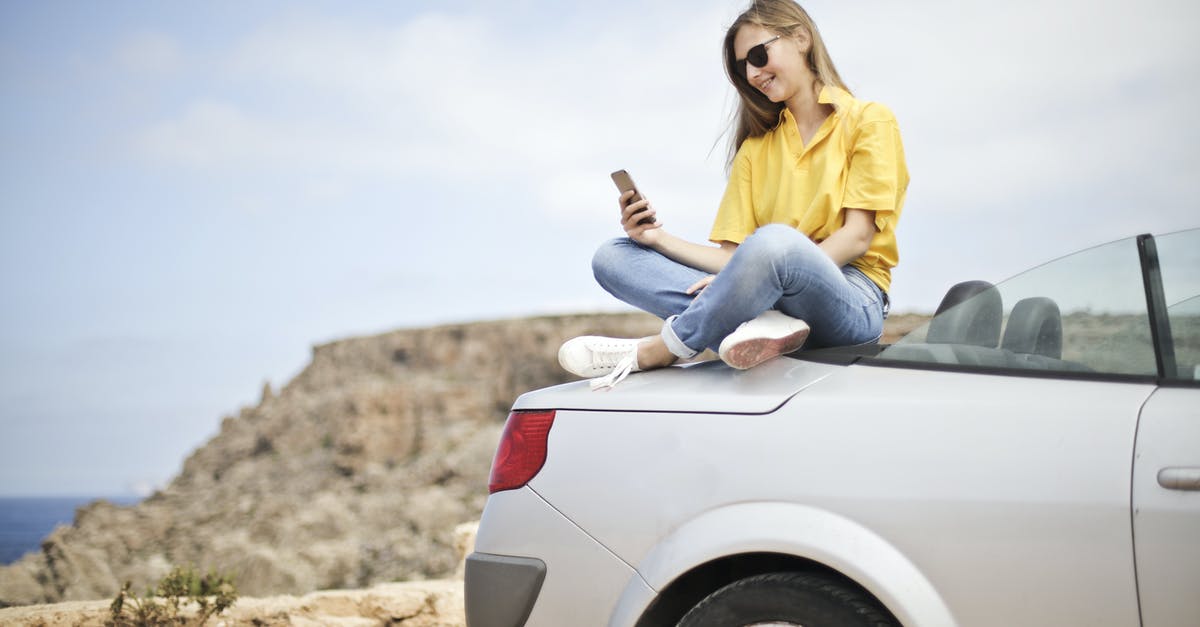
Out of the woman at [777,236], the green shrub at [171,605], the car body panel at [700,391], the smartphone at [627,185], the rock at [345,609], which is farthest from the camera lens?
the rock at [345,609]

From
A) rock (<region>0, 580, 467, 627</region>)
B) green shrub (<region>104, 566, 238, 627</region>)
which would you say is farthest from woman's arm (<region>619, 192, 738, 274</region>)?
green shrub (<region>104, 566, 238, 627</region>)

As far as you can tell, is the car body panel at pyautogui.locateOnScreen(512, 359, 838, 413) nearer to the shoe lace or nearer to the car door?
the shoe lace

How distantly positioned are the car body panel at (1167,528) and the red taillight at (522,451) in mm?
1294

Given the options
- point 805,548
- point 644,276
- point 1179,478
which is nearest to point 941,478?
point 805,548

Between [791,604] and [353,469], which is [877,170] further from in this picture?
[353,469]

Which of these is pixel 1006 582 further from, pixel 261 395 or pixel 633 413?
pixel 261 395

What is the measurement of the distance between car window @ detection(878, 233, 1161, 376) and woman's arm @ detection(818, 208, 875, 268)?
473mm

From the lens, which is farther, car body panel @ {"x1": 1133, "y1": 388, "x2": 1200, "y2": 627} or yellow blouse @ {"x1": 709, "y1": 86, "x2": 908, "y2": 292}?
yellow blouse @ {"x1": 709, "y1": 86, "x2": 908, "y2": 292}

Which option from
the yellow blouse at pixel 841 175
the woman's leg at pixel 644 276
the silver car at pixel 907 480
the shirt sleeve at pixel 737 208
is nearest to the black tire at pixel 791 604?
the silver car at pixel 907 480

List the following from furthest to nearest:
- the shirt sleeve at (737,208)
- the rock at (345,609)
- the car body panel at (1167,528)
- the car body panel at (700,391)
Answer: the rock at (345,609)
the shirt sleeve at (737,208)
the car body panel at (700,391)
the car body panel at (1167,528)

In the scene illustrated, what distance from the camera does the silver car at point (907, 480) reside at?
1.71m

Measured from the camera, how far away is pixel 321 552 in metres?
52.2

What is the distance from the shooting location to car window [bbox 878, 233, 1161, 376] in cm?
188

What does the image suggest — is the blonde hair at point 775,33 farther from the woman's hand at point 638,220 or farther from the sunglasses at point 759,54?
the woman's hand at point 638,220
